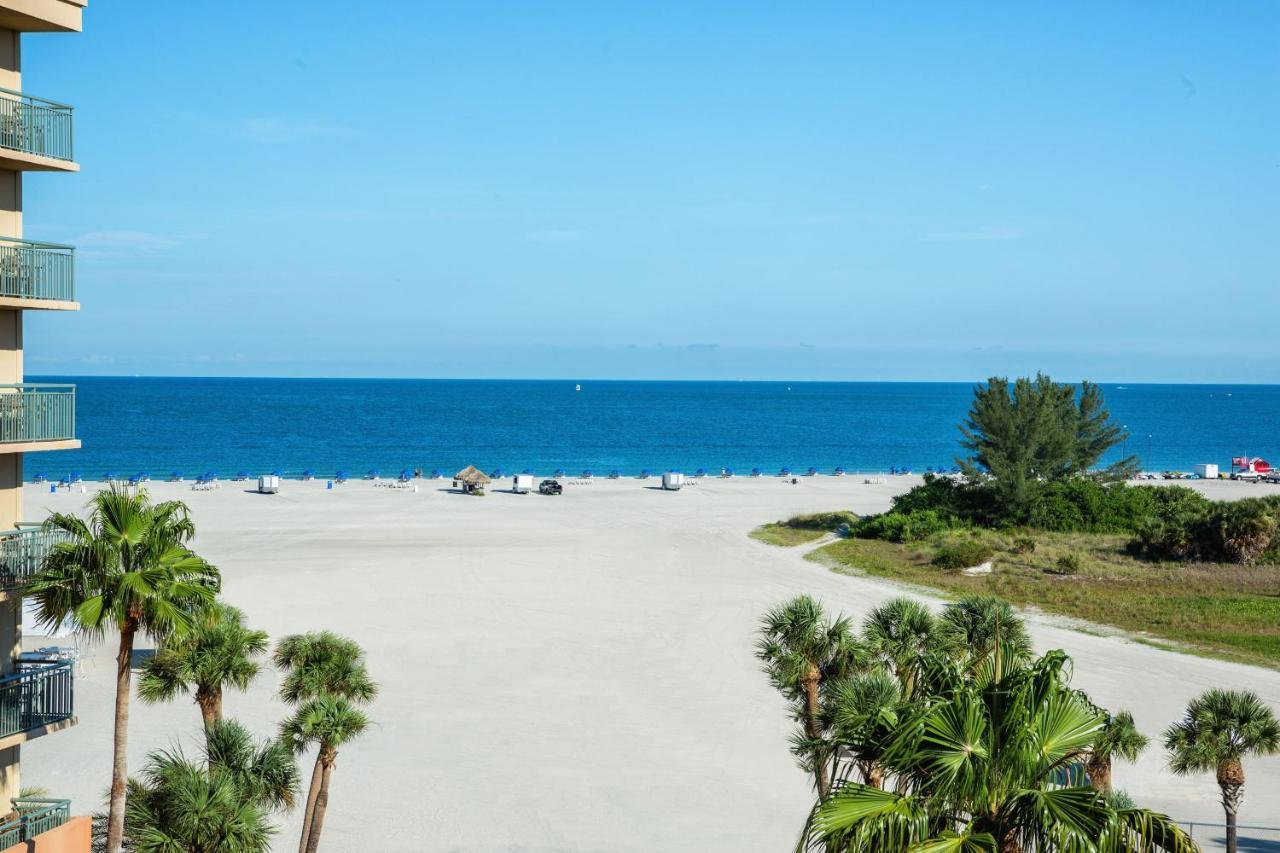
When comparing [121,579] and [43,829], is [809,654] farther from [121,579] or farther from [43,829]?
[43,829]

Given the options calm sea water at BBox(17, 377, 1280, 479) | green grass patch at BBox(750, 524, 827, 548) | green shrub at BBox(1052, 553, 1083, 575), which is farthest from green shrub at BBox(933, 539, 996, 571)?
calm sea water at BBox(17, 377, 1280, 479)

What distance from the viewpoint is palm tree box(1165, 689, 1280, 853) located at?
16.8 m

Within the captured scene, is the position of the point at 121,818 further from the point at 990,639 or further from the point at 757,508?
the point at 757,508

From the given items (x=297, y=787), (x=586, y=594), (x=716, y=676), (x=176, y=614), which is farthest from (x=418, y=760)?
(x=586, y=594)

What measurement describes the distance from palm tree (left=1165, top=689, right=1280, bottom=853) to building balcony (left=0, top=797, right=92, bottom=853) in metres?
14.9

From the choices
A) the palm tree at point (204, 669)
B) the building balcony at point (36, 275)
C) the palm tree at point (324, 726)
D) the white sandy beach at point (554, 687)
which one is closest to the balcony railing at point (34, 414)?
the building balcony at point (36, 275)

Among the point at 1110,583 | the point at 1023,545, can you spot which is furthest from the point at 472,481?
the point at 1110,583

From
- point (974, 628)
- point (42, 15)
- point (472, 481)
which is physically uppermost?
point (42, 15)

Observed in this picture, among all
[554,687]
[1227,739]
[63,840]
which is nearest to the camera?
[63,840]

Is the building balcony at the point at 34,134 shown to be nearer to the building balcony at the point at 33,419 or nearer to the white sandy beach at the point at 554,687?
the building balcony at the point at 33,419

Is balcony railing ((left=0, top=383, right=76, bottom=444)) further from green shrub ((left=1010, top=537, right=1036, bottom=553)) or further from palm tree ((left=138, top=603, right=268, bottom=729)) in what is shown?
green shrub ((left=1010, top=537, right=1036, bottom=553))

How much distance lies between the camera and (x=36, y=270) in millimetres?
13305

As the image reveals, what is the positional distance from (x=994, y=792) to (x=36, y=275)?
460 inches

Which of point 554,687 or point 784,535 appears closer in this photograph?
point 554,687
